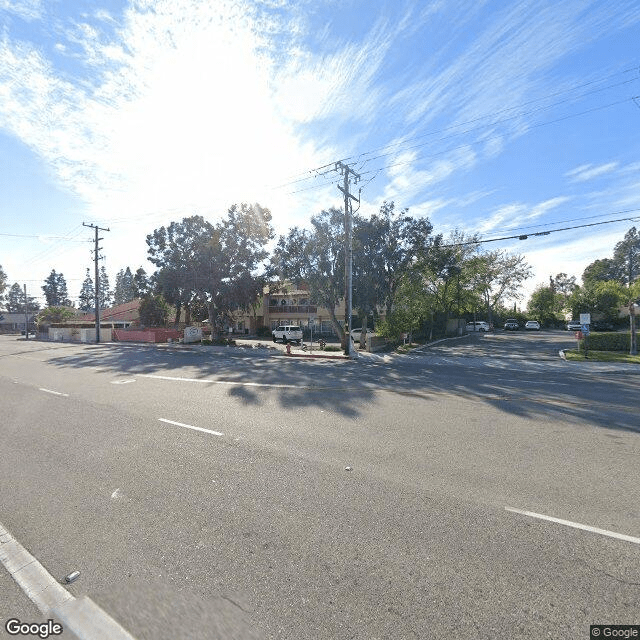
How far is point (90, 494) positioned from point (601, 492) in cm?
608

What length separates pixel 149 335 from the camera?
42.5m

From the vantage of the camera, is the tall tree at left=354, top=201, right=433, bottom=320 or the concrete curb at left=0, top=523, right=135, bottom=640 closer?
the concrete curb at left=0, top=523, right=135, bottom=640

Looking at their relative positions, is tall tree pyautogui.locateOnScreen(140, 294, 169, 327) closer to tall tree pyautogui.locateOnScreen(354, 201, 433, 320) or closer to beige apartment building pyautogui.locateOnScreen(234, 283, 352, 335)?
beige apartment building pyautogui.locateOnScreen(234, 283, 352, 335)

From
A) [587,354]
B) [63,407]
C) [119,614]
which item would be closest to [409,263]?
[587,354]

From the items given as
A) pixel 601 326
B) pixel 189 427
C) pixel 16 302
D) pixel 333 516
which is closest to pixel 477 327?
pixel 601 326

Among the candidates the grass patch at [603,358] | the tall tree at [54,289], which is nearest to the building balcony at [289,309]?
the grass patch at [603,358]

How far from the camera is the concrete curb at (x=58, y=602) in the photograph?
2486 millimetres

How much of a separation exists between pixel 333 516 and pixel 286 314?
150 ft

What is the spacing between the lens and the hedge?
905 inches

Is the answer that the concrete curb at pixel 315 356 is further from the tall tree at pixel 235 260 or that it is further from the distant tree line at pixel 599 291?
the distant tree line at pixel 599 291

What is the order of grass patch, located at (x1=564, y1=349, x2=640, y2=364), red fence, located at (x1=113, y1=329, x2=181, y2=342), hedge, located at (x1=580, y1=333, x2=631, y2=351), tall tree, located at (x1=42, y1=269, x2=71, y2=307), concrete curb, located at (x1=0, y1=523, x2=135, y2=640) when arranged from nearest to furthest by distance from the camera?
concrete curb, located at (x1=0, y1=523, x2=135, y2=640), grass patch, located at (x1=564, y1=349, x2=640, y2=364), hedge, located at (x1=580, y1=333, x2=631, y2=351), red fence, located at (x1=113, y1=329, x2=181, y2=342), tall tree, located at (x1=42, y1=269, x2=71, y2=307)

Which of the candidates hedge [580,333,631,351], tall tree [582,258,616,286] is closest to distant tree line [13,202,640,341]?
hedge [580,333,631,351]

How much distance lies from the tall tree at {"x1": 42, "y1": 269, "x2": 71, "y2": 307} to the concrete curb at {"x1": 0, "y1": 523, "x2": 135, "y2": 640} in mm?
131084

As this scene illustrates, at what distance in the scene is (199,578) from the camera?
2.96 meters
